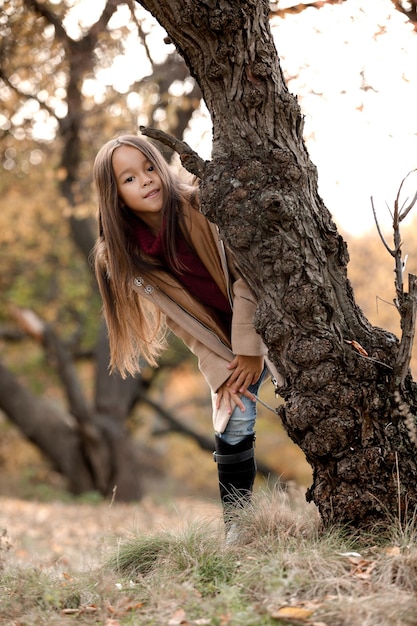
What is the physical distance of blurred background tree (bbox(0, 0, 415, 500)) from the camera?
22.4 ft

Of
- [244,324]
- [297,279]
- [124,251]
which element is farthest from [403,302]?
[124,251]

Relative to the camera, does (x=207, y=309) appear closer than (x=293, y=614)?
No

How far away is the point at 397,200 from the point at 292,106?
584 mm

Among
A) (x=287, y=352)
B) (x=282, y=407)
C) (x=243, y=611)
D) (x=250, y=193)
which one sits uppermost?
(x=250, y=193)

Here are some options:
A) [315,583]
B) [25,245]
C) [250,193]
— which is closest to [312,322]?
[250,193]

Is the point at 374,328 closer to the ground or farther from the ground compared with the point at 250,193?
closer to the ground

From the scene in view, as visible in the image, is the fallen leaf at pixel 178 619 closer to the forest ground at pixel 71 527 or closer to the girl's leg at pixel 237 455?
the forest ground at pixel 71 527

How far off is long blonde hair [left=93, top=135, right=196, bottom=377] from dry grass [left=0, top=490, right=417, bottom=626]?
101cm

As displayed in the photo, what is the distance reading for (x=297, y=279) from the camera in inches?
115

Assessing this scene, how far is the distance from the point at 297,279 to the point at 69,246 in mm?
9773

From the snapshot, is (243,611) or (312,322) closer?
(243,611)

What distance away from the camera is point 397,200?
288 cm

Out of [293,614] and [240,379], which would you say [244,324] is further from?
[293,614]

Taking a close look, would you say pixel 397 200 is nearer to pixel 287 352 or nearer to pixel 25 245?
pixel 287 352
